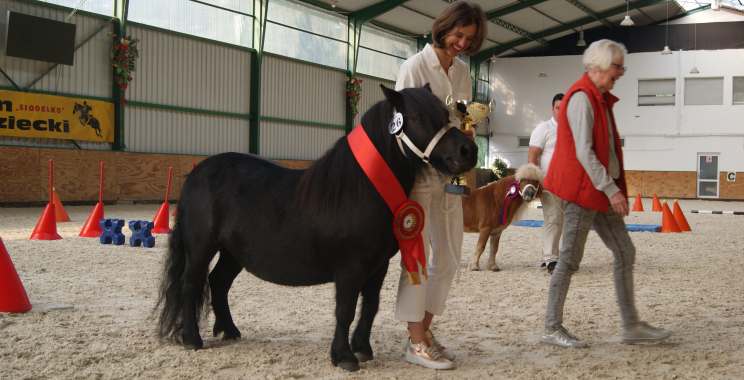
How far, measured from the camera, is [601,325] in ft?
11.4

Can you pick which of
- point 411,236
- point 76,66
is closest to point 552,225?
point 411,236

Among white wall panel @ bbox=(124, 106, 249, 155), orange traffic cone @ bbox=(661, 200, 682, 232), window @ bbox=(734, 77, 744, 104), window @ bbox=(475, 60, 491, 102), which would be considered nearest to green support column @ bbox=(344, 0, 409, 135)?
white wall panel @ bbox=(124, 106, 249, 155)

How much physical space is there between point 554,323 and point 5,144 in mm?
13404

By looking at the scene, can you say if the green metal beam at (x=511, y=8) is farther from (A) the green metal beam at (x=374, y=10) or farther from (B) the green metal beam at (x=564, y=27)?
(A) the green metal beam at (x=374, y=10)

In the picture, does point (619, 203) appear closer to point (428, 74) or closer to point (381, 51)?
point (428, 74)

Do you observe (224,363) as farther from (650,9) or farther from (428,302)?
(650,9)

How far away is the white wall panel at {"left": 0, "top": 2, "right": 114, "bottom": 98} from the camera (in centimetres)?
1241

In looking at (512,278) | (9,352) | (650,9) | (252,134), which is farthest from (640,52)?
(9,352)

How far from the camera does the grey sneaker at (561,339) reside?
9.59 feet

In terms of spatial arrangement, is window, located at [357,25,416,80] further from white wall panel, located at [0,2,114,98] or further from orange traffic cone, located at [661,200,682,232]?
orange traffic cone, located at [661,200,682,232]

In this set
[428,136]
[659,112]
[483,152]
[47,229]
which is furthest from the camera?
[483,152]

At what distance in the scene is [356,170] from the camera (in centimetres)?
254

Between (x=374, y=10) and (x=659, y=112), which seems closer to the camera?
(x=374, y=10)

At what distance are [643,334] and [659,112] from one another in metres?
26.7
